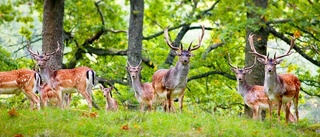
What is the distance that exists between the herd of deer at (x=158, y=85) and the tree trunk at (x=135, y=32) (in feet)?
9.91

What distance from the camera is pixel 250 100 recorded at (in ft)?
46.8

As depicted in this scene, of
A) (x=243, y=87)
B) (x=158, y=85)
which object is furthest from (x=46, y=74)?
(x=243, y=87)

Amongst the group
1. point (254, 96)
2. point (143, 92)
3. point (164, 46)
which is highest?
point (164, 46)

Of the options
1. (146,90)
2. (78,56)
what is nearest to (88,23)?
(78,56)

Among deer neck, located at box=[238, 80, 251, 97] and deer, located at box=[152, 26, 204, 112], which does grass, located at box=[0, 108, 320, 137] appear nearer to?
deer, located at box=[152, 26, 204, 112]

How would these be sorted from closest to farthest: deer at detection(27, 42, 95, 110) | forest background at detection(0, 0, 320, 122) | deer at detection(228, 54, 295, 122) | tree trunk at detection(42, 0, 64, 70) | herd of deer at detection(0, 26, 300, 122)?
herd of deer at detection(0, 26, 300, 122) < deer at detection(27, 42, 95, 110) < deer at detection(228, 54, 295, 122) < tree trunk at detection(42, 0, 64, 70) < forest background at detection(0, 0, 320, 122)

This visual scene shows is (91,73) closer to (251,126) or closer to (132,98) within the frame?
(132,98)

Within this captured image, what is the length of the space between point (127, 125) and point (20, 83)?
422 cm

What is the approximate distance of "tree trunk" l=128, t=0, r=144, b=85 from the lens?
688 inches

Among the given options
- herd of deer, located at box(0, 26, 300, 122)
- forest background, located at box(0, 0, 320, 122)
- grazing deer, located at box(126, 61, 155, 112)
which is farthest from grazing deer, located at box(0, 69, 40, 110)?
forest background, located at box(0, 0, 320, 122)

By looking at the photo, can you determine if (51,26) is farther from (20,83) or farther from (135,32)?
(135,32)

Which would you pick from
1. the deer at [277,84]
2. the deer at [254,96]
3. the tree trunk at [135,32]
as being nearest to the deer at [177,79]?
the deer at [277,84]

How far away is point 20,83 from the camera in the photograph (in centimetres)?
1255

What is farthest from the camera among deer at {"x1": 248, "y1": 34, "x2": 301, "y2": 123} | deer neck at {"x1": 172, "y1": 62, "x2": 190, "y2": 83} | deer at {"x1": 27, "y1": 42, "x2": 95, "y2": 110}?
deer at {"x1": 27, "y1": 42, "x2": 95, "y2": 110}
